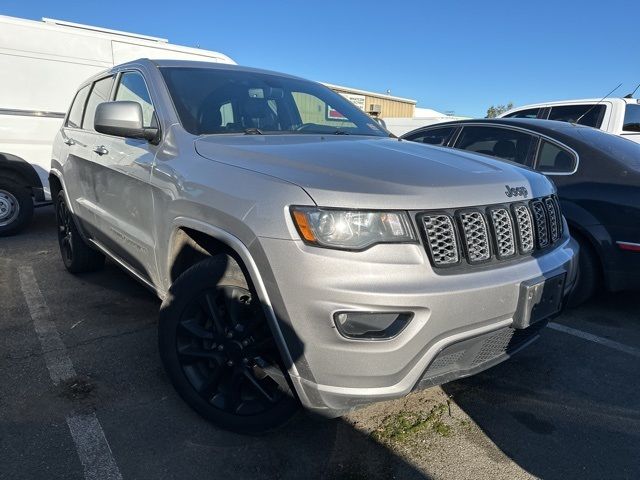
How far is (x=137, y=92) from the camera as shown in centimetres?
321

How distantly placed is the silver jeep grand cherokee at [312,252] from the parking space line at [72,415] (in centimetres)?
45

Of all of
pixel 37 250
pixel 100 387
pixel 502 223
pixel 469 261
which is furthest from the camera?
pixel 37 250

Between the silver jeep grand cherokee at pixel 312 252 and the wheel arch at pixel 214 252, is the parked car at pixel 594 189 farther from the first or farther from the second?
the wheel arch at pixel 214 252

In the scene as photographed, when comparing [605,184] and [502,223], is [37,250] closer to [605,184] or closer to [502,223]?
[502,223]

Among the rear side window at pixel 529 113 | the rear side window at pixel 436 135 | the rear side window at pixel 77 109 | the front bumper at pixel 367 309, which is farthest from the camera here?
the rear side window at pixel 529 113

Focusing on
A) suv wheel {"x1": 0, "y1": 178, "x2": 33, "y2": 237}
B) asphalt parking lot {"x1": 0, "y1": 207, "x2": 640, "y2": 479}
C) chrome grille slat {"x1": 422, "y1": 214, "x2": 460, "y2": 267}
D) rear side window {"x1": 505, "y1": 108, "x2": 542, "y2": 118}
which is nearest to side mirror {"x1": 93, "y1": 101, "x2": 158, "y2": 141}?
asphalt parking lot {"x1": 0, "y1": 207, "x2": 640, "y2": 479}

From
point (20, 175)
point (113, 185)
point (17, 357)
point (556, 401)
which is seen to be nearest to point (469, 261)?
point (556, 401)

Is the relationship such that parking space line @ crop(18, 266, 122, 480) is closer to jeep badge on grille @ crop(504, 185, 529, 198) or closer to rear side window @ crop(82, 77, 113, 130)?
rear side window @ crop(82, 77, 113, 130)

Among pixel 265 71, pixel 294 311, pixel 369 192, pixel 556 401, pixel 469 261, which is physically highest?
pixel 265 71

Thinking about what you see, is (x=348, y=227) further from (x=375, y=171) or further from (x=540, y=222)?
(x=540, y=222)

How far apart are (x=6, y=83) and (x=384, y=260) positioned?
19.9ft

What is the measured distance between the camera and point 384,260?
176 cm

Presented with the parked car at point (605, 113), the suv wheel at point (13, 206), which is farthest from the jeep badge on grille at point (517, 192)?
the suv wheel at point (13, 206)

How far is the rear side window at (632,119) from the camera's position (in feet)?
21.9
